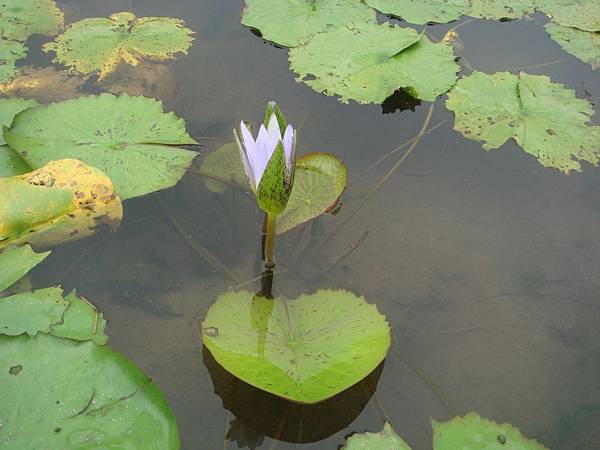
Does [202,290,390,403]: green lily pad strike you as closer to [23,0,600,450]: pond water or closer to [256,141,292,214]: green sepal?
[23,0,600,450]: pond water

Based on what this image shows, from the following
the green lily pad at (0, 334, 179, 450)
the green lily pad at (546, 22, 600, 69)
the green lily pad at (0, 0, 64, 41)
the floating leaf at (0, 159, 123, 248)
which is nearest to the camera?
the green lily pad at (0, 334, 179, 450)

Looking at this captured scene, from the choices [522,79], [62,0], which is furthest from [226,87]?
[522,79]

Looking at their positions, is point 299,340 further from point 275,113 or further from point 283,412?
point 275,113

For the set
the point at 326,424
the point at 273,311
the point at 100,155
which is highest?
the point at 100,155

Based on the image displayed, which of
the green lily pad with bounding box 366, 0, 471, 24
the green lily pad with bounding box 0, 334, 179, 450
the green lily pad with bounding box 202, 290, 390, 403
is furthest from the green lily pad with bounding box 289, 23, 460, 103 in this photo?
the green lily pad with bounding box 0, 334, 179, 450

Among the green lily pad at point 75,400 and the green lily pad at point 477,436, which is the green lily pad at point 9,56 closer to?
the green lily pad at point 75,400

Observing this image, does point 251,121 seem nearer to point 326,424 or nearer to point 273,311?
point 273,311

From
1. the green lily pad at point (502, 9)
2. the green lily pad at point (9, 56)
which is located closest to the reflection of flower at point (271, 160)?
the green lily pad at point (9, 56)
